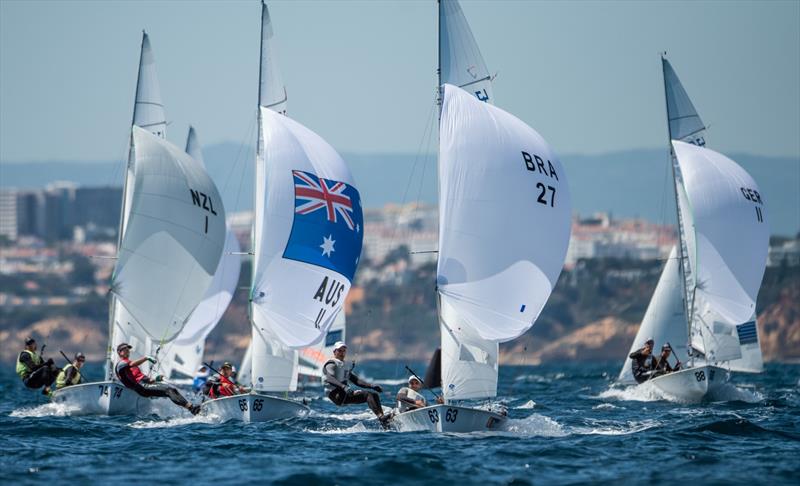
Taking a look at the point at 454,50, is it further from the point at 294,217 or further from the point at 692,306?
the point at 692,306

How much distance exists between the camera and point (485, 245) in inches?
870

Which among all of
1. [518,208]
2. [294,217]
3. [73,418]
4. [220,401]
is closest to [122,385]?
[73,418]

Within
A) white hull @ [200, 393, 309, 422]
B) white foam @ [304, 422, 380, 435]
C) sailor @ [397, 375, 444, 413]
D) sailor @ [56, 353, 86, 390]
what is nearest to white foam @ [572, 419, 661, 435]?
sailor @ [397, 375, 444, 413]

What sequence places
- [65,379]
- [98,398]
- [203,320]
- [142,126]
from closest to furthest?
[98,398], [65,379], [142,126], [203,320]

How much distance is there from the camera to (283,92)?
29109 mm

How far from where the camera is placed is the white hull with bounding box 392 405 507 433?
2123cm

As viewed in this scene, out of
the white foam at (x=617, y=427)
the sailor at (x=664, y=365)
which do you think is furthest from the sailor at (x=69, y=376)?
the sailor at (x=664, y=365)

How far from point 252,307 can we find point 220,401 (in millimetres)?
2253

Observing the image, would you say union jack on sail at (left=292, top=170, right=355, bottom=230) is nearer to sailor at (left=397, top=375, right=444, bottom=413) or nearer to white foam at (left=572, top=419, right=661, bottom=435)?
sailor at (left=397, top=375, right=444, bottom=413)

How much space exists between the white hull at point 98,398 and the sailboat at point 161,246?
308 mm

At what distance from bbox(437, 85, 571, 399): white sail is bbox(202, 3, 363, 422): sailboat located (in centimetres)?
419

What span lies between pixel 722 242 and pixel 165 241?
12609mm

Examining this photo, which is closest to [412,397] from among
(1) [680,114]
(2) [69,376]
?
(2) [69,376]

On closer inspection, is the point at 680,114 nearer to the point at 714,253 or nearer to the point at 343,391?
the point at 714,253
